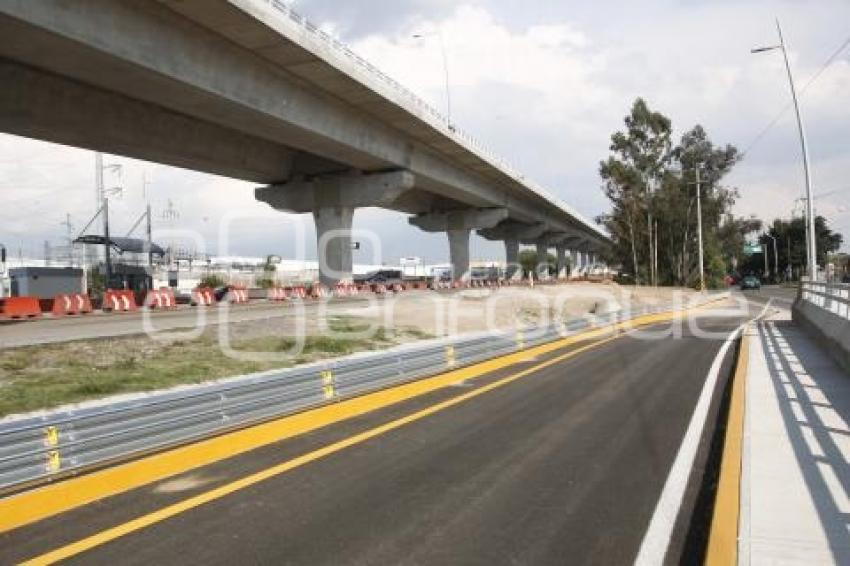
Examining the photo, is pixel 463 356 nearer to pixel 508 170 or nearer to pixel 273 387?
pixel 273 387

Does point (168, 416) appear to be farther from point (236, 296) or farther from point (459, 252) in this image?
point (459, 252)

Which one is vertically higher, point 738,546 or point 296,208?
point 296,208

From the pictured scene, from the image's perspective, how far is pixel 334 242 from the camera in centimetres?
4666

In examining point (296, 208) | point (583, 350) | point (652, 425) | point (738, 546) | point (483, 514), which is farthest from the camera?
point (296, 208)

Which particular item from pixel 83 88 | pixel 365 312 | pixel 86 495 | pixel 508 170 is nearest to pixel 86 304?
pixel 83 88

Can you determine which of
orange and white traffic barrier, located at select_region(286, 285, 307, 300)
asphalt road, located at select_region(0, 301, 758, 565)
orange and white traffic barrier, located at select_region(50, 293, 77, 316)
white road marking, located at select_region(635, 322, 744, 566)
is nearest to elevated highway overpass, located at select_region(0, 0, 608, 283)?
orange and white traffic barrier, located at select_region(286, 285, 307, 300)

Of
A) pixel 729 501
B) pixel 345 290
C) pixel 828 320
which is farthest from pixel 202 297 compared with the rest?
pixel 729 501

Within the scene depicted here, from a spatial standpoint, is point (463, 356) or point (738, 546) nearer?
point (738, 546)

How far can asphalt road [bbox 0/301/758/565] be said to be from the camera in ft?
17.7

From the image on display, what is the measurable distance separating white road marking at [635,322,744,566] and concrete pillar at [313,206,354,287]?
120 feet

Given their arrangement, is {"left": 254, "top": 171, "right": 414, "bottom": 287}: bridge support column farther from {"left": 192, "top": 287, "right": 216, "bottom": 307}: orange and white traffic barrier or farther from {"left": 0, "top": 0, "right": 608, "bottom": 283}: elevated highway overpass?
{"left": 192, "top": 287, "right": 216, "bottom": 307}: orange and white traffic barrier

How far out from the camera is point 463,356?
1603 centimetres

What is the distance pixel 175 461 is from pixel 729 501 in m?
4.94

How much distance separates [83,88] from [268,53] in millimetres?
6082
